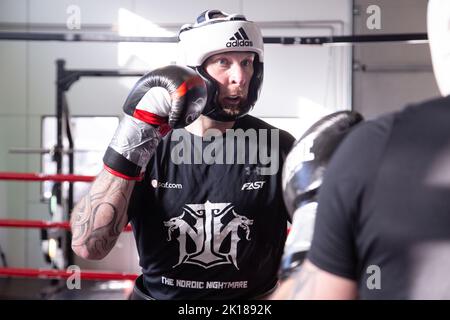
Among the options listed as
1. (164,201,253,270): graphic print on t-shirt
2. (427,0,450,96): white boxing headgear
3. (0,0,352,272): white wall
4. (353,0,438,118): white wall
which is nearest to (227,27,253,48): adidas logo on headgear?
(164,201,253,270): graphic print on t-shirt

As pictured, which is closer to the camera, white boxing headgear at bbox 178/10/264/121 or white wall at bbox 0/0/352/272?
white boxing headgear at bbox 178/10/264/121

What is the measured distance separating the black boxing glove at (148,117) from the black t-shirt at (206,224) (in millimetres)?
145

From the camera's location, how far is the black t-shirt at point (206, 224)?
107 cm

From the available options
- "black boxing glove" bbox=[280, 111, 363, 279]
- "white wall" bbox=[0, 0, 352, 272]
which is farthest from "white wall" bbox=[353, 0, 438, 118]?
"black boxing glove" bbox=[280, 111, 363, 279]

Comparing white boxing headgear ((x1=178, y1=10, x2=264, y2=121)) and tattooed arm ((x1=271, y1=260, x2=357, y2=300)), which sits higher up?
white boxing headgear ((x1=178, y1=10, x2=264, y2=121))

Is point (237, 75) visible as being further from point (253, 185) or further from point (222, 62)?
point (253, 185)

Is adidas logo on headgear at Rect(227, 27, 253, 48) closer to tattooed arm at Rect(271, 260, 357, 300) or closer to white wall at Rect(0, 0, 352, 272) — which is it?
tattooed arm at Rect(271, 260, 357, 300)

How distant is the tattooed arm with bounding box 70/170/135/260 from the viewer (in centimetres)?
93

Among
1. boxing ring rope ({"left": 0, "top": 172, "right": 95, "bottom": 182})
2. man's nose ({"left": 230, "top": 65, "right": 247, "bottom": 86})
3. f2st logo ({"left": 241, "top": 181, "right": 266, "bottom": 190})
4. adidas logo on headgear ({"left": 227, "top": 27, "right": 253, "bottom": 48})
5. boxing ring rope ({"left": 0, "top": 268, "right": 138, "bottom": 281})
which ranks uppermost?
adidas logo on headgear ({"left": 227, "top": 27, "right": 253, "bottom": 48})

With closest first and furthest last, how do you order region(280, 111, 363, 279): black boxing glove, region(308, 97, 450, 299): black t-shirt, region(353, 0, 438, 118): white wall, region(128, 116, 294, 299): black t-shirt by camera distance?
1. region(308, 97, 450, 299): black t-shirt
2. region(280, 111, 363, 279): black boxing glove
3. region(128, 116, 294, 299): black t-shirt
4. region(353, 0, 438, 118): white wall

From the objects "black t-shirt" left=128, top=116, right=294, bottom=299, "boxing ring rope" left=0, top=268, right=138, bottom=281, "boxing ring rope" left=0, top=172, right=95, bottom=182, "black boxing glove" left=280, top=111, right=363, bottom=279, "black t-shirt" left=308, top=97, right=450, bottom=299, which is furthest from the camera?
"boxing ring rope" left=0, top=172, right=95, bottom=182

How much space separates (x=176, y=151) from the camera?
43.5 inches

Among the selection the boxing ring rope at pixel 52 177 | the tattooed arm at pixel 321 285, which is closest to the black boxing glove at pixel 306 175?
the tattooed arm at pixel 321 285
